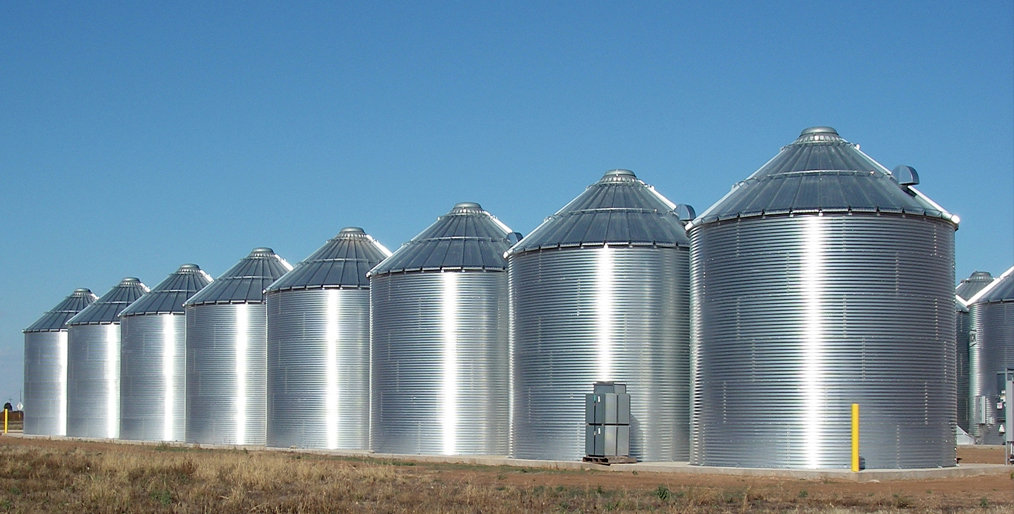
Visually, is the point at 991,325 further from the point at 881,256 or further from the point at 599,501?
the point at 599,501

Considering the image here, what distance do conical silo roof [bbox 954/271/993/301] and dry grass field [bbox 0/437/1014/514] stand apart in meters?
44.4

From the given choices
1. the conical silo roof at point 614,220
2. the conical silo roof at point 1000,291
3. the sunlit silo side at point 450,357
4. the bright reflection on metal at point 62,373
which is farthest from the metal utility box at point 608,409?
the bright reflection on metal at point 62,373

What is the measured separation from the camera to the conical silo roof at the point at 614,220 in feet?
151

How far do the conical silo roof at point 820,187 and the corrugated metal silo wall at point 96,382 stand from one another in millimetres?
47431

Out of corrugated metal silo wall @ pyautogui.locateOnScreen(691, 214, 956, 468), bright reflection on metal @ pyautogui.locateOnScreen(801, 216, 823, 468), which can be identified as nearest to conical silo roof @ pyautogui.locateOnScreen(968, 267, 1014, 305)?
corrugated metal silo wall @ pyautogui.locateOnScreen(691, 214, 956, 468)

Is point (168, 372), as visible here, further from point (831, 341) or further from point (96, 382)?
point (831, 341)

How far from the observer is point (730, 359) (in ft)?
133

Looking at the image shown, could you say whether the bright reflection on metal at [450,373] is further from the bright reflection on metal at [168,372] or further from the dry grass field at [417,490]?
the bright reflection on metal at [168,372]

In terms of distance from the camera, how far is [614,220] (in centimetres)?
4756

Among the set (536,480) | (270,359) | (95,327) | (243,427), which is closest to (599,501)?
(536,480)

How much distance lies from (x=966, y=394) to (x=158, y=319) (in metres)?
44.6

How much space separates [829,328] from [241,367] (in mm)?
34985

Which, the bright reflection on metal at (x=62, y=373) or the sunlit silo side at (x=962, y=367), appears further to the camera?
the bright reflection on metal at (x=62, y=373)

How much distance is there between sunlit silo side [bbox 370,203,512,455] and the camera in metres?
51.6
